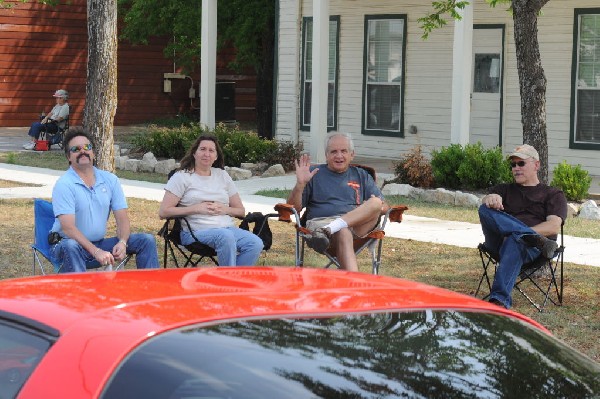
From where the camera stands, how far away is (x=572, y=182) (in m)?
13.9

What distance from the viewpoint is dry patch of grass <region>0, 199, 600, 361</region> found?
7758 millimetres

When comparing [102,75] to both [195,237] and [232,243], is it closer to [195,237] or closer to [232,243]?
[195,237]

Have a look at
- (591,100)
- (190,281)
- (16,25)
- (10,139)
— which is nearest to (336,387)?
(190,281)

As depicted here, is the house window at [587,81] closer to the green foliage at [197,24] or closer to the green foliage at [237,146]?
the green foliage at [237,146]

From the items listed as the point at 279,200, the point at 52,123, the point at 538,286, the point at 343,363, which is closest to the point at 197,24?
the point at 52,123

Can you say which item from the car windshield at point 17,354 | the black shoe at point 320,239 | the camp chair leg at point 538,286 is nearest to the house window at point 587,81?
the camp chair leg at point 538,286

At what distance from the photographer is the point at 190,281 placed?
334 centimetres

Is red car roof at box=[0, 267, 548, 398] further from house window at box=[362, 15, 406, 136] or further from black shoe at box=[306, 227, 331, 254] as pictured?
house window at box=[362, 15, 406, 136]

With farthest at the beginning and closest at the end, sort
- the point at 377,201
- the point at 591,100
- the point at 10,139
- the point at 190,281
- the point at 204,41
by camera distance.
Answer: the point at 10,139 → the point at 204,41 → the point at 591,100 → the point at 377,201 → the point at 190,281

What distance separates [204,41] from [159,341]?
55.6 feet

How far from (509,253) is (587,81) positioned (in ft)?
29.8

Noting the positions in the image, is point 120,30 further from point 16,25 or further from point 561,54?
point 561,54

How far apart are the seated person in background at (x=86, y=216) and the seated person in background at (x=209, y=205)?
518mm

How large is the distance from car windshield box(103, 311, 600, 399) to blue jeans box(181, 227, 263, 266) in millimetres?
5121
